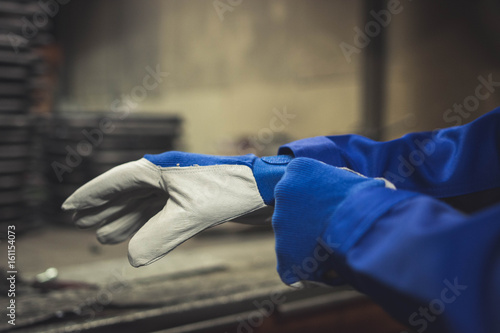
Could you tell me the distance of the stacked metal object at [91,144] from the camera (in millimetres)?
1959

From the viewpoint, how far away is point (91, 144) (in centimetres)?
198

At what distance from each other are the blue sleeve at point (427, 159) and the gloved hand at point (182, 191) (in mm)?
99

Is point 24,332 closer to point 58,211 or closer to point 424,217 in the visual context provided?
point 424,217

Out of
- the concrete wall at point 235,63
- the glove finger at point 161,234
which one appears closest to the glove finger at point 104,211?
the glove finger at point 161,234

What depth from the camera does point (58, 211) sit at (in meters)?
2.03

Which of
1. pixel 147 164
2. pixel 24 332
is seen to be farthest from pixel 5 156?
pixel 147 164

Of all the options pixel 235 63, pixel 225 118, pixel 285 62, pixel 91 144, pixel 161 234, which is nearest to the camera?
pixel 161 234

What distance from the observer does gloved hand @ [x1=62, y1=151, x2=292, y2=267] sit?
0.72m

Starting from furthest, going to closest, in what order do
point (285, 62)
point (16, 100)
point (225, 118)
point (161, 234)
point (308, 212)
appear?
point (225, 118), point (285, 62), point (16, 100), point (161, 234), point (308, 212)

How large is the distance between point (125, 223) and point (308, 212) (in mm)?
432

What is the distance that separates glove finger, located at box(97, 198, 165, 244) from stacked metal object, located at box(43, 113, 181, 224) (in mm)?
1133

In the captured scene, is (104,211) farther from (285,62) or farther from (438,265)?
(285,62)

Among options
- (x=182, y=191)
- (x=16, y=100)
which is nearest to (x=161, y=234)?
(x=182, y=191)

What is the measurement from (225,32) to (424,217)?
2.75 meters
